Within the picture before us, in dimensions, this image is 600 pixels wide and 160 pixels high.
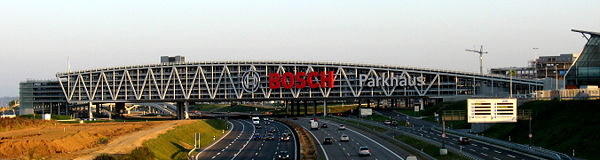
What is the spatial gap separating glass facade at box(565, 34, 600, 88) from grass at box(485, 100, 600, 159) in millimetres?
21673

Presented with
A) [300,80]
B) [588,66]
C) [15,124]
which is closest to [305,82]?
[300,80]

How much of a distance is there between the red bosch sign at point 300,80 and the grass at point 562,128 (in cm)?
9026

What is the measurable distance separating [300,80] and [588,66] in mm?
89259

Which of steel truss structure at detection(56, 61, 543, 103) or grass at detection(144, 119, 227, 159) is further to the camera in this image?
steel truss structure at detection(56, 61, 543, 103)

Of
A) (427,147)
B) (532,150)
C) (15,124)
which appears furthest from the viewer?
(15,124)

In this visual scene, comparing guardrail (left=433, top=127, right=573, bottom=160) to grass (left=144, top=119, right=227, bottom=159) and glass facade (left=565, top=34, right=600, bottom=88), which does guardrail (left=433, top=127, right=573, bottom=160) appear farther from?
grass (left=144, top=119, right=227, bottom=159)

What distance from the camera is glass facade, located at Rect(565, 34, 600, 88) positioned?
11650 cm

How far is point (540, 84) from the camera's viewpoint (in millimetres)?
173125

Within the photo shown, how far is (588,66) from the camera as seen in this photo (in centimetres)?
11850

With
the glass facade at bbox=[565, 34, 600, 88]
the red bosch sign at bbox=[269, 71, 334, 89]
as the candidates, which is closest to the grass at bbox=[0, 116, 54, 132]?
the red bosch sign at bbox=[269, 71, 334, 89]

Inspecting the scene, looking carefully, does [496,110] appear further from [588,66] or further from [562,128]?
[588,66]

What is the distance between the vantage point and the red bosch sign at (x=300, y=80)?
621ft

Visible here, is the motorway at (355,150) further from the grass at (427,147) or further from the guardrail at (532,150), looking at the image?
the guardrail at (532,150)

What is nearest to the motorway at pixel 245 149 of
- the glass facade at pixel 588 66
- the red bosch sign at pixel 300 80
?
the glass facade at pixel 588 66
